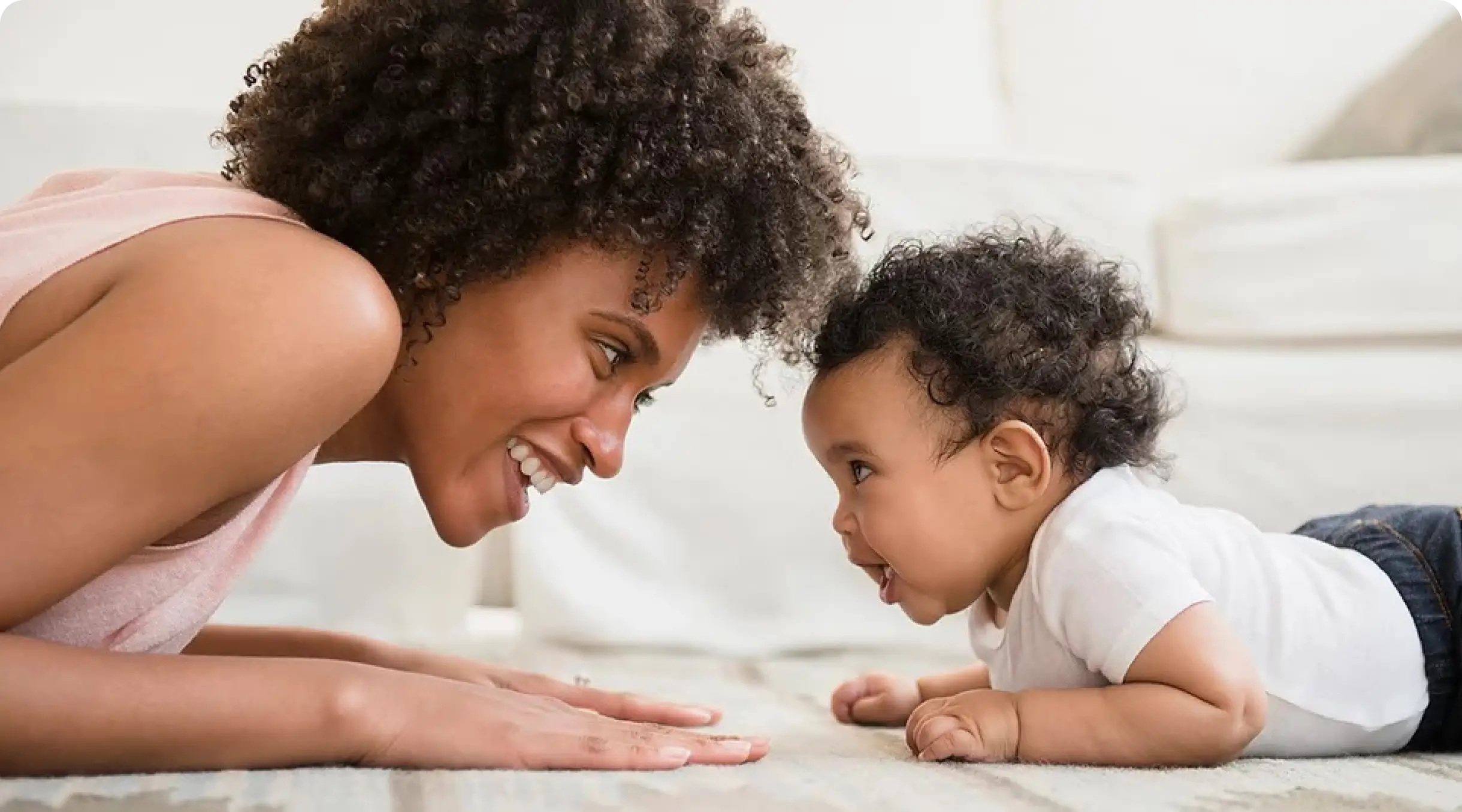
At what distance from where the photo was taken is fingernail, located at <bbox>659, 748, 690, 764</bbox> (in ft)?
2.69

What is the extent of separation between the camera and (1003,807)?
2.46 feet

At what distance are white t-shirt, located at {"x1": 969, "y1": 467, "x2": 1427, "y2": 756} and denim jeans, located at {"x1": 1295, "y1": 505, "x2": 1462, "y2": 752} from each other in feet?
0.04

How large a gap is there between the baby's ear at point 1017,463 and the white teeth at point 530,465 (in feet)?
1.05

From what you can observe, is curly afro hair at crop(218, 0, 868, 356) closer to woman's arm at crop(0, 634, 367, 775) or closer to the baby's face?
the baby's face

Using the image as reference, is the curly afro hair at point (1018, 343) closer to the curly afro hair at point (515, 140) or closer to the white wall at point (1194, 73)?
the curly afro hair at point (515, 140)

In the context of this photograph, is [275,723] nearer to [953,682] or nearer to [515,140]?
[515,140]

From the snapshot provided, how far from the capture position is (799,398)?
1.53 meters

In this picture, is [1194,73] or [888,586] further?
[1194,73]

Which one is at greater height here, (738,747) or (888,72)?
(888,72)

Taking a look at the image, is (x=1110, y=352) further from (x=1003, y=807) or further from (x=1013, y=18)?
(x=1013, y=18)

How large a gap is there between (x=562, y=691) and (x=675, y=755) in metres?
0.29

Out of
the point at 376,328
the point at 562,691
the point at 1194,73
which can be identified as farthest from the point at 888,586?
the point at 1194,73

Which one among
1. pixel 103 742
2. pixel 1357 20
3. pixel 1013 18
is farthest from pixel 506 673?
pixel 1357 20

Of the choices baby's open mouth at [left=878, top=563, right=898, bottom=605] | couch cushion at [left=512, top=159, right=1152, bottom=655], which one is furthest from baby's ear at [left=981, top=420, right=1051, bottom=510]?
couch cushion at [left=512, top=159, right=1152, bottom=655]
